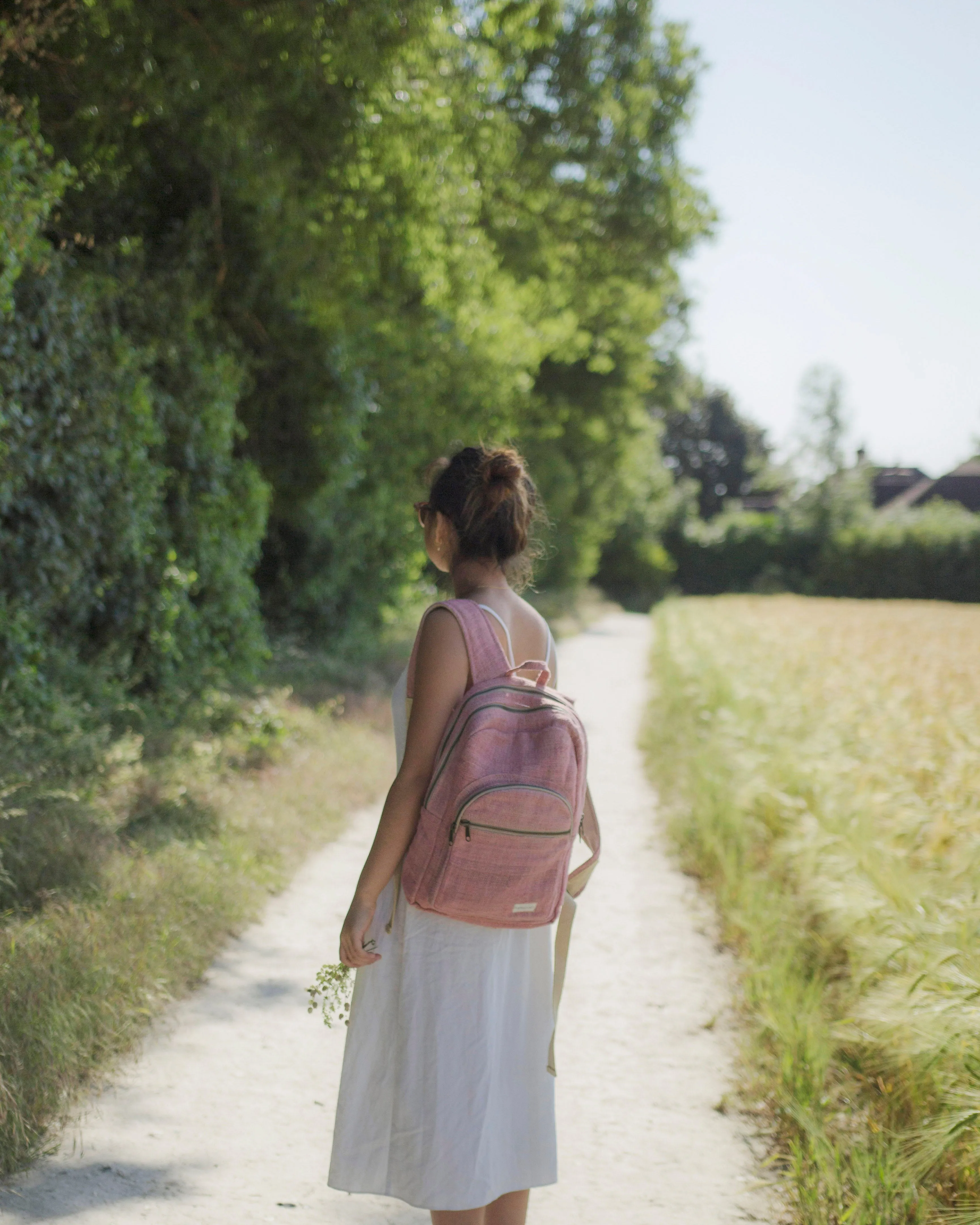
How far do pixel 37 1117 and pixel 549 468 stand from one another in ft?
75.9

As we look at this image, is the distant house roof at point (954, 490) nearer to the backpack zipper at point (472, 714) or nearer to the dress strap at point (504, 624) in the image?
the dress strap at point (504, 624)

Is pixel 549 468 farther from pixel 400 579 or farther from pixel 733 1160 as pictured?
pixel 733 1160

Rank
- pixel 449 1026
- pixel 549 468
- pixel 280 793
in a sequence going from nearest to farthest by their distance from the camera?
pixel 449 1026, pixel 280 793, pixel 549 468

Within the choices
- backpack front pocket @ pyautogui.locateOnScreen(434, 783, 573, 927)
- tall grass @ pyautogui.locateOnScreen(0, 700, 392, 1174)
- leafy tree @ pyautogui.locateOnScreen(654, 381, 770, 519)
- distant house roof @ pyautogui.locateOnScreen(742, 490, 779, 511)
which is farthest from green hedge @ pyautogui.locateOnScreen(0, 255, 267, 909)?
leafy tree @ pyautogui.locateOnScreen(654, 381, 770, 519)

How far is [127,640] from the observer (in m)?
8.63

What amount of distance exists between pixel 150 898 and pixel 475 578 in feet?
10.0

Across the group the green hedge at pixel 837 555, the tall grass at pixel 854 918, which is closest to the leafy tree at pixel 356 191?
the tall grass at pixel 854 918

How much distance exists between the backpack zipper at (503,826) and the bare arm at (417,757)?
14cm

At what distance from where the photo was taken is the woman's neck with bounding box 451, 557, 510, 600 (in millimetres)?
2383

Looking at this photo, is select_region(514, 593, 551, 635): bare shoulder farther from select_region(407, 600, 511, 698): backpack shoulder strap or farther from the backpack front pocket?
the backpack front pocket

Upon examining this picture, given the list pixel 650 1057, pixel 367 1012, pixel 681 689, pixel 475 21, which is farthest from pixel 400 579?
pixel 367 1012

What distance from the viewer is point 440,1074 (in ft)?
7.39

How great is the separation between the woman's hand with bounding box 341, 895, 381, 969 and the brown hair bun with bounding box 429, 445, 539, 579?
831 millimetres

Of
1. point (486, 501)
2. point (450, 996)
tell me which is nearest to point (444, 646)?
point (486, 501)
